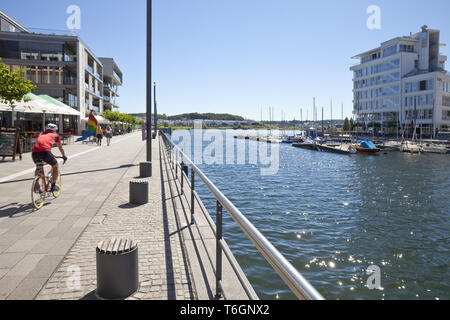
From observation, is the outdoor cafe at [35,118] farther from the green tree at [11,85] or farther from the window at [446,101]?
the window at [446,101]

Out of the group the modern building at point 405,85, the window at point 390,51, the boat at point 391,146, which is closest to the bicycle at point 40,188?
the boat at point 391,146

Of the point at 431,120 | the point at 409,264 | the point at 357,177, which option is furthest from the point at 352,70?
the point at 409,264

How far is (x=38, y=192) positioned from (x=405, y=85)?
237 feet

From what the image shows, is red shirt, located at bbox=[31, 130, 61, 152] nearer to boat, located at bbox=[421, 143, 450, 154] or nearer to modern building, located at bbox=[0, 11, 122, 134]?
modern building, located at bbox=[0, 11, 122, 134]

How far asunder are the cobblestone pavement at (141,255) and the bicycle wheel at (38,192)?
129cm

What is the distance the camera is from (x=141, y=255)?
4.79 m

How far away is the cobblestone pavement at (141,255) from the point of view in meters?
3.71

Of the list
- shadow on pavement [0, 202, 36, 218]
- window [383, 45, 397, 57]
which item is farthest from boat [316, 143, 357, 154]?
shadow on pavement [0, 202, 36, 218]

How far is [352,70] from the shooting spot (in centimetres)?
8144

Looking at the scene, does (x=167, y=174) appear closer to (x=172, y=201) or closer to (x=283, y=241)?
(x=172, y=201)

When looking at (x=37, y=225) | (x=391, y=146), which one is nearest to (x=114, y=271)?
(x=37, y=225)

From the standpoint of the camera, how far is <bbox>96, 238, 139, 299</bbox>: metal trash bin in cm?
353

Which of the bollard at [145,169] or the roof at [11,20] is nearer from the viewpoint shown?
the bollard at [145,169]

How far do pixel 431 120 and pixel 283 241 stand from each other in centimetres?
6265
